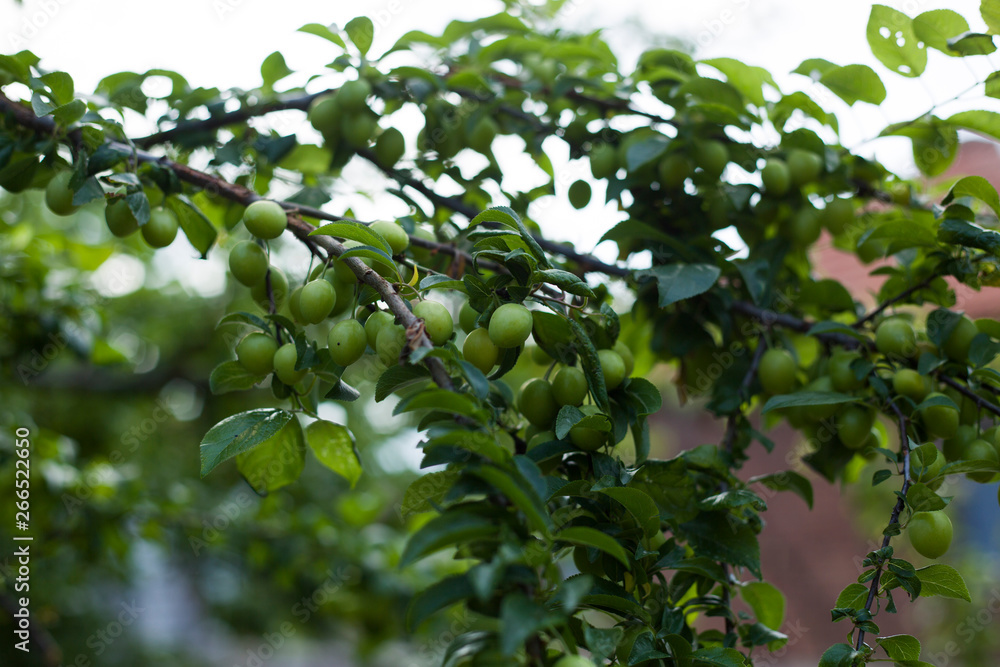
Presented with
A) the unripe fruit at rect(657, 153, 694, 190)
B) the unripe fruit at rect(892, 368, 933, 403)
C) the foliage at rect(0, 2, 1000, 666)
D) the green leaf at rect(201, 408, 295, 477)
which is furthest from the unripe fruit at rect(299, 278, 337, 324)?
the unripe fruit at rect(892, 368, 933, 403)

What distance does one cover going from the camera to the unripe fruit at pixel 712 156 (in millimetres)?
1070

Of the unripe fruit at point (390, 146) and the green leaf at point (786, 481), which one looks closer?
the green leaf at point (786, 481)

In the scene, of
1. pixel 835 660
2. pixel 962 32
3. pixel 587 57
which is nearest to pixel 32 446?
pixel 587 57

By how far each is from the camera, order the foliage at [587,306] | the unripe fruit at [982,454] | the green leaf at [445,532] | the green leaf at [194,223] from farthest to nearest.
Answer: the green leaf at [194,223], the unripe fruit at [982,454], the foliage at [587,306], the green leaf at [445,532]

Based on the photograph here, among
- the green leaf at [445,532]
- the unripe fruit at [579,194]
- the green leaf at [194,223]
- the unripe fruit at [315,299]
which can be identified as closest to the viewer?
the green leaf at [445,532]

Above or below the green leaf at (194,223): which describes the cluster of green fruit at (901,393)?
above

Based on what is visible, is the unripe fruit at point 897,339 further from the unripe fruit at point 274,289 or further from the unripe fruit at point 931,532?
the unripe fruit at point 274,289

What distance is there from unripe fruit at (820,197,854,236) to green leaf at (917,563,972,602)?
61cm

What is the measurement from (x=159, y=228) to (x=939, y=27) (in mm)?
1107

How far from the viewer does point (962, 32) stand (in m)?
0.96

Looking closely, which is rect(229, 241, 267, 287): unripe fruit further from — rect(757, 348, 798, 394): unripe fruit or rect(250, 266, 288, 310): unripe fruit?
rect(757, 348, 798, 394): unripe fruit

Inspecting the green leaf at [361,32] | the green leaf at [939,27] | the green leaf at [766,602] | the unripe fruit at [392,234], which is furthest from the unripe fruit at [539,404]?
the green leaf at [939,27]

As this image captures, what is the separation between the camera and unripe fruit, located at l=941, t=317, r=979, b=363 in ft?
3.00

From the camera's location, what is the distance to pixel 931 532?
0.74 m
